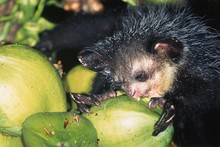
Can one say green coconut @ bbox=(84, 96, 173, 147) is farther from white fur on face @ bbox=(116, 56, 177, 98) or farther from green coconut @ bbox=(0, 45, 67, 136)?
white fur on face @ bbox=(116, 56, 177, 98)

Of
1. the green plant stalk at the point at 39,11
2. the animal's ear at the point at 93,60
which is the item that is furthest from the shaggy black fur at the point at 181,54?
the green plant stalk at the point at 39,11

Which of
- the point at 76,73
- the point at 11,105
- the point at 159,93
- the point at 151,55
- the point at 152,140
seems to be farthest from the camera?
the point at 151,55

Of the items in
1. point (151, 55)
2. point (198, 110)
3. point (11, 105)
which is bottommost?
point (198, 110)

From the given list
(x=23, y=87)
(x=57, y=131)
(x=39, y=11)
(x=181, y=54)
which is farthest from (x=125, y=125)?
(x=39, y=11)

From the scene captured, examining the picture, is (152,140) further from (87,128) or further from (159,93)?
(159,93)

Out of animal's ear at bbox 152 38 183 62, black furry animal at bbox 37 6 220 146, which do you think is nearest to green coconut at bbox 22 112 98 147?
black furry animal at bbox 37 6 220 146

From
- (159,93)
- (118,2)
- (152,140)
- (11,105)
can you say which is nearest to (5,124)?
(11,105)
